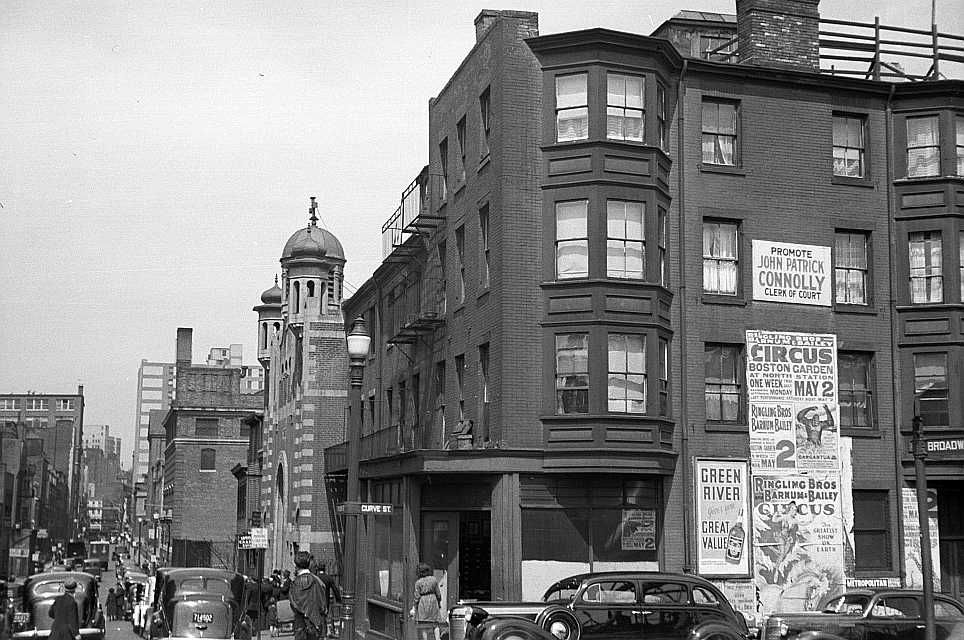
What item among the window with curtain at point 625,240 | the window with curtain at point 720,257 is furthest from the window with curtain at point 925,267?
the window with curtain at point 625,240

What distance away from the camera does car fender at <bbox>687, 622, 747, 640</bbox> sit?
20.8 metres

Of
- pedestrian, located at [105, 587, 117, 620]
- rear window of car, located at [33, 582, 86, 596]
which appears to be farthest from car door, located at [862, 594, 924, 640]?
pedestrian, located at [105, 587, 117, 620]

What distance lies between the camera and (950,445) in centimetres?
1998

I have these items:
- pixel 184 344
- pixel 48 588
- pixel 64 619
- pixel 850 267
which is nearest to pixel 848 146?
pixel 850 267

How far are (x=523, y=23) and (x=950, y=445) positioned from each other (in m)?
14.6

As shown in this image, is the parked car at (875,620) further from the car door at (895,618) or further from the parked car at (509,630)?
the parked car at (509,630)

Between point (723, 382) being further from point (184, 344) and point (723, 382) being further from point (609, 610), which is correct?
point (184, 344)

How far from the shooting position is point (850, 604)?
21406 millimetres

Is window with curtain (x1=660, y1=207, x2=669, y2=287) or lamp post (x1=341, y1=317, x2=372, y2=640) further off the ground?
window with curtain (x1=660, y1=207, x2=669, y2=287)

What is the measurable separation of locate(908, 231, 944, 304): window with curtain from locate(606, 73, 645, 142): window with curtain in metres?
8.24

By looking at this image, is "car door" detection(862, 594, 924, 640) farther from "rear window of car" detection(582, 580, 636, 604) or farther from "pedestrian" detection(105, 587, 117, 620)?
"pedestrian" detection(105, 587, 117, 620)

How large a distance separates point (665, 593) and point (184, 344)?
11546 centimetres

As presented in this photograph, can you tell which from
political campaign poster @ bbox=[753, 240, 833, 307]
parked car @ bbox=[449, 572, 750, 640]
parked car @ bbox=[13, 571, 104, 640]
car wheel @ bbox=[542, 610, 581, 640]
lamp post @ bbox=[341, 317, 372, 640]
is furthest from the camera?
political campaign poster @ bbox=[753, 240, 833, 307]

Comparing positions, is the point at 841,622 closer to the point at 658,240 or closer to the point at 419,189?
the point at 658,240
